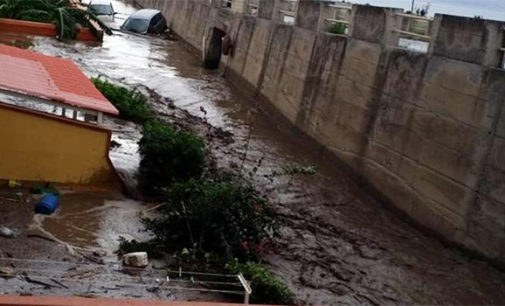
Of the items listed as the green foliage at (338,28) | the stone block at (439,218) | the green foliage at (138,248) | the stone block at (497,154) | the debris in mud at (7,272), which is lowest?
the debris in mud at (7,272)

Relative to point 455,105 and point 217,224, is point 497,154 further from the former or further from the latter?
point 217,224

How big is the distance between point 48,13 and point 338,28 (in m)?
16.1

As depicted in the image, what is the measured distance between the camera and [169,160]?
34.2 ft

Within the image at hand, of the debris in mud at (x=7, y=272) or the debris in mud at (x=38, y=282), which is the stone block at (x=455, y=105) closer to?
the debris in mud at (x=38, y=282)

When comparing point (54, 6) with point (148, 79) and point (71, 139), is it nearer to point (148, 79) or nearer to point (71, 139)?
point (148, 79)

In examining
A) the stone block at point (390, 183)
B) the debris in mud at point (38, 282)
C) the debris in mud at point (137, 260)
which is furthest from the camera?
the stone block at point (390, 183)

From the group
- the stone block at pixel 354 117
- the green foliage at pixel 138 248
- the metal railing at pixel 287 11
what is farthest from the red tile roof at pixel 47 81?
the metal railing at pixel 287 11

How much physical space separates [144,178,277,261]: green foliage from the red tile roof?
6.04 ft

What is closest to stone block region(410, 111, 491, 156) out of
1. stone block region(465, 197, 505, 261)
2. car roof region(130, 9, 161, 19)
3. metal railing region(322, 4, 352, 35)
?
stone block region(465, 197, 505, 261)

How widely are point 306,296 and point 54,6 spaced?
23.3 meters

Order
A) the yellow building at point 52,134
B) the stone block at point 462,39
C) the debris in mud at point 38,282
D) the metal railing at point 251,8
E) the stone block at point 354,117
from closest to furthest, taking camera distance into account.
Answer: the debris in mud at point 38,282, the yellow building at point 52,134, the stone block at point 462,39, the stone block at point 354,117, the metal railing at point 251,8

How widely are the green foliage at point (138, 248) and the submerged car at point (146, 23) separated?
1074 inches

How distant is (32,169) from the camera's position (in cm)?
961

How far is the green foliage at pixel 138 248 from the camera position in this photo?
833 cm
